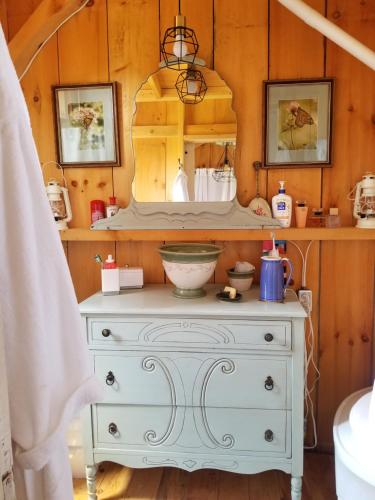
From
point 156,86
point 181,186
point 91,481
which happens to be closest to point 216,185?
point 181,186

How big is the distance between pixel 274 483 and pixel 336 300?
2.76ft

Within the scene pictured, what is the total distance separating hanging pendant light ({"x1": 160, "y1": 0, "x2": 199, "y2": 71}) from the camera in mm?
1655

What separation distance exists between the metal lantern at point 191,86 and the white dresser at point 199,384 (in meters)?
0.90

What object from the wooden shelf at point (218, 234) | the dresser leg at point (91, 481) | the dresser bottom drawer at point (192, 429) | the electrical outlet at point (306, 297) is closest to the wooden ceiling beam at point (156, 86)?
the wooden shelf at point (218, 234)

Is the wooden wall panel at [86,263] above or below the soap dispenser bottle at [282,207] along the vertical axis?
below

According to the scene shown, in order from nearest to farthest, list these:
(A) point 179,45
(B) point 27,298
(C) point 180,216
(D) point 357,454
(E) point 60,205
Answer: (B) point 27,298 < (D) point 357,454 < (A) point 179,45 < (C) point 180,216 < (E) point 60,205

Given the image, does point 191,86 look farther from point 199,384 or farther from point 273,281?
point 199,384

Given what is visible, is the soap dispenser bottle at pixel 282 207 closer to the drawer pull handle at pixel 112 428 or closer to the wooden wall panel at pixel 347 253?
the wooden wall panel at pixel 347 253

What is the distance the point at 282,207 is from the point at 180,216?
0.45 meters

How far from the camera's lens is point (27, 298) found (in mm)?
585

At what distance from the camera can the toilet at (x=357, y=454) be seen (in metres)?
1.12

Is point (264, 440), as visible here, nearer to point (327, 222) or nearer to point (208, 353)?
point (208, 353)

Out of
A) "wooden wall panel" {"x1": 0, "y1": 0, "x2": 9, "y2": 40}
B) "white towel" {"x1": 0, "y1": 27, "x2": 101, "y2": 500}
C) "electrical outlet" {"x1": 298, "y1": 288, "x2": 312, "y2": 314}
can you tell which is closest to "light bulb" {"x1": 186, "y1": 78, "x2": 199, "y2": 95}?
"wooden wall panel" {"x1": 0, "y1": 0, "x2": 9, "y2": 40}

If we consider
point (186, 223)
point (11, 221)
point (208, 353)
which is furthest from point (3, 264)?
point (186, 223)
